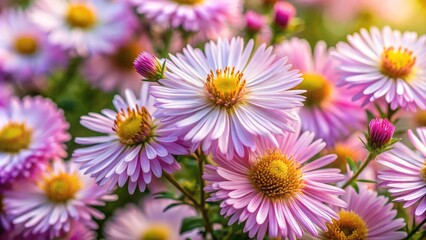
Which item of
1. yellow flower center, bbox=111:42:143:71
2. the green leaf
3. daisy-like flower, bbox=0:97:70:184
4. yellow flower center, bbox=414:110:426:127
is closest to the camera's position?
the green leaf

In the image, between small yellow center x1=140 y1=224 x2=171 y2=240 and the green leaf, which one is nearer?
the green leaf

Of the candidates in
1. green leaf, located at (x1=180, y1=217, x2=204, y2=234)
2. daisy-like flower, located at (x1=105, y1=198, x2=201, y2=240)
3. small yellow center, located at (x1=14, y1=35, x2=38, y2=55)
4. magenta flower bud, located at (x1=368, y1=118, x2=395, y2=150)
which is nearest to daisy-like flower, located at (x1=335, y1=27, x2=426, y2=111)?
magenta flower bud, located at (x1=368, y1=118, x2=395, y2=150)

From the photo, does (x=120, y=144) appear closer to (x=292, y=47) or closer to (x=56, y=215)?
(x=56, y=215)

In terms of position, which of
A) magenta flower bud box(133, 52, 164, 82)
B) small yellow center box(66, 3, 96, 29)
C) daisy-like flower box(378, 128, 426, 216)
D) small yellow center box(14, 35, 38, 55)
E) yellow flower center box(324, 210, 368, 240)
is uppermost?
small yellow center box(66, 3, 96, 29)

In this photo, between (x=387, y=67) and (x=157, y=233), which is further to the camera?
(x=157, y=233)

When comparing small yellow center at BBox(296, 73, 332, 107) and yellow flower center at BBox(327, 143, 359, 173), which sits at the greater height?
small yellow center at BBox(296, 73, 332, 107)

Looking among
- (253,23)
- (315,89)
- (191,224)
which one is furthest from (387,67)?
(191,224)

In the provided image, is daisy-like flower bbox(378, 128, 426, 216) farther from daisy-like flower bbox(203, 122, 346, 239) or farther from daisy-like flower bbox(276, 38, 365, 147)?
daisy-like flower bbox(276, 38, 365, 147)

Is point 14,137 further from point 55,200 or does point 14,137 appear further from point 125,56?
point 125,56
